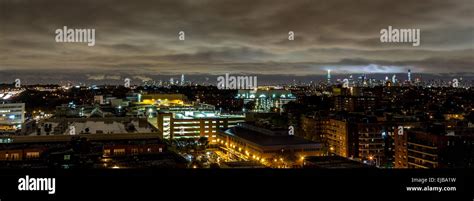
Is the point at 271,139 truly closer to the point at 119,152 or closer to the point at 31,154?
the point at 119,152

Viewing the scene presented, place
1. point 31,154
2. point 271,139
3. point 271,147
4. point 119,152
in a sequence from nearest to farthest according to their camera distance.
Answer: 1. point 31,154
2. point 119,152
3. point 271,147
4. point 271,139

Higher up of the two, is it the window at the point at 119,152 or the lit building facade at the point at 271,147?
the window at the point at 119,152

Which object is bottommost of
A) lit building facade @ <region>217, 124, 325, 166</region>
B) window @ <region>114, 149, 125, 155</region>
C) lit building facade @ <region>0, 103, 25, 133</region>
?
lit building facade @ <region>217, 124, 325, 166</region>

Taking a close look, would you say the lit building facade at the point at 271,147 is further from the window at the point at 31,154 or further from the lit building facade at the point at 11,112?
the lit building facade at the point at 11,112

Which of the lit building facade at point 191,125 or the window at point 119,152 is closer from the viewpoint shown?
the window at point 119,152

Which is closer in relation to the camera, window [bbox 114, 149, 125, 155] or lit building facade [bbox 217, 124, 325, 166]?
window [bbox 114, 149, 125, 155]

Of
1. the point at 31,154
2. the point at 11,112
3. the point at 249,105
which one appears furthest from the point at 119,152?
the point at 249,105

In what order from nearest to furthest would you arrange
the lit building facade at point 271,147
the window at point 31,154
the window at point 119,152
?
the window at point 31,154
the window at point 119,152
the lit building facade at point 271,147

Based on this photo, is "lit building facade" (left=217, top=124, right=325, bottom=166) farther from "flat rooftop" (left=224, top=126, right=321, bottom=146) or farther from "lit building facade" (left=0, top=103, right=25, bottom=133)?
"lit building facade" (left=0, top=103, right=25, bottom=133)

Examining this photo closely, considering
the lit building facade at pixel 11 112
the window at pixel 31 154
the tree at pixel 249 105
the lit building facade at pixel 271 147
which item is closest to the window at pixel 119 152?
the window at pixel 31 154

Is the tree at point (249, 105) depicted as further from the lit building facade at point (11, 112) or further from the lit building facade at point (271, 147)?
the lit building facade at point (11, 112)

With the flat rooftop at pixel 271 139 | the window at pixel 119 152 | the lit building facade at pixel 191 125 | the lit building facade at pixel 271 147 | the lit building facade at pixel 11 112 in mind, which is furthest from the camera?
the lit building facade at pixel 191 125

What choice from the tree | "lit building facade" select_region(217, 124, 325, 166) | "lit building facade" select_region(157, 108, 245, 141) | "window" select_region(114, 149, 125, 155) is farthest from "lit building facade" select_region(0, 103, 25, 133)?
the tree

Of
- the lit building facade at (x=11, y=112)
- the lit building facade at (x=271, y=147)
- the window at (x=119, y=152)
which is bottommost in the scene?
the lit building facade at (x=271, y=147)
